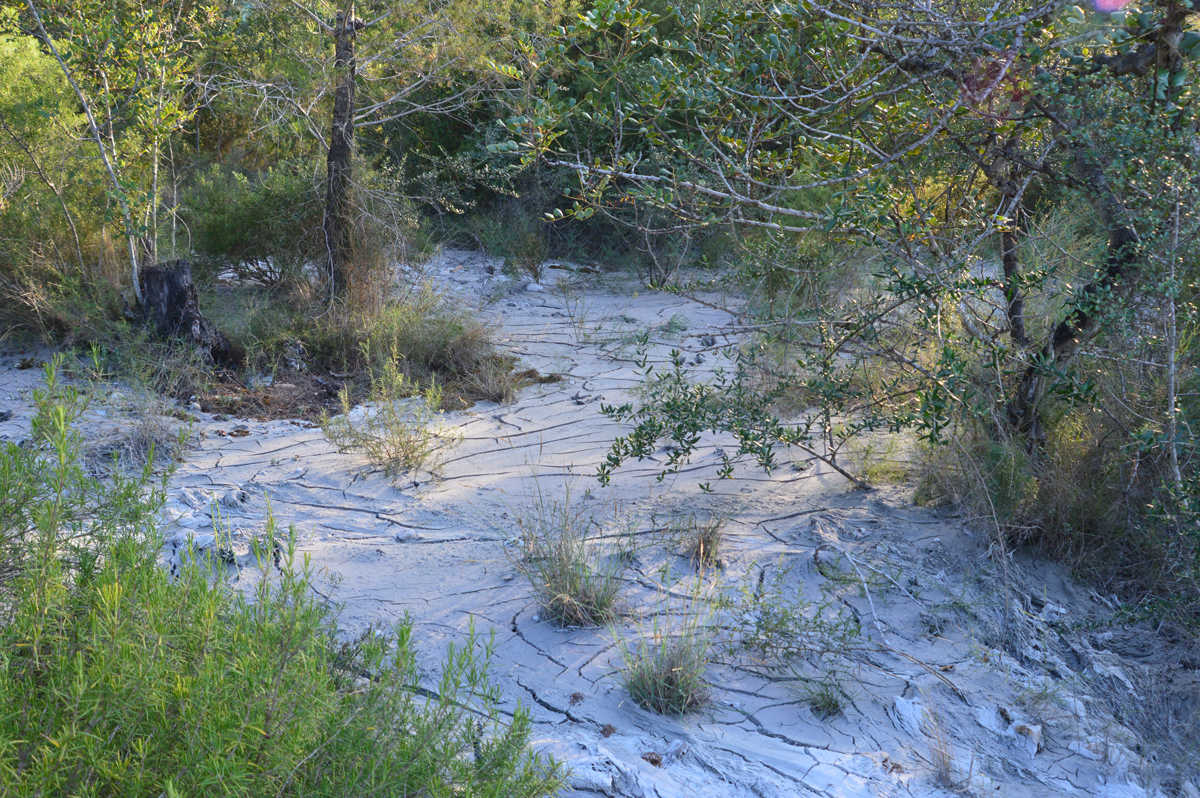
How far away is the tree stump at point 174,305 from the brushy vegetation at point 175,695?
4.16 metres

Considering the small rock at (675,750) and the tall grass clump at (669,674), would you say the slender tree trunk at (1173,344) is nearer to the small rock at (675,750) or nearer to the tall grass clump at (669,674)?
the tall grass clump at (669,674)

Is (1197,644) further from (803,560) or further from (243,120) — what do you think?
(243,120)

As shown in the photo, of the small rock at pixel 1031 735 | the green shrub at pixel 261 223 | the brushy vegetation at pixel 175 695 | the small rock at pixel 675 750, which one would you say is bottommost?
the small rock at pixel 1031 735

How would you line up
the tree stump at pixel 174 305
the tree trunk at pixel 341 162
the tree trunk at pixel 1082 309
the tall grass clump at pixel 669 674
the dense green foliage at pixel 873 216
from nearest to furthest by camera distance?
the tall grass clump at pixel 669 674 < the dense green foliage at pixel 873 216 < the tree trunk at pixel 1082 309 < the tree stump at pixel 174 305 < the tree trunk at pixel 341 162

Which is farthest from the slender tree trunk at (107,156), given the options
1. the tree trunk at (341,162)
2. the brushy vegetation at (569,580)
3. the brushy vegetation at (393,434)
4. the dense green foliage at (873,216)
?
the brushy vegetation at (569,580)

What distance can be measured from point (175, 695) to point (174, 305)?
4940 millimetres

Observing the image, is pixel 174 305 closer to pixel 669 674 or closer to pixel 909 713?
pixel 669 674

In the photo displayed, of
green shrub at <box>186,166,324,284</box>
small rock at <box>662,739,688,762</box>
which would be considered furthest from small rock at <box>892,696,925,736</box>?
green shrub at <box>186,166,324,284</box>

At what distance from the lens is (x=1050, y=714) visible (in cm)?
312

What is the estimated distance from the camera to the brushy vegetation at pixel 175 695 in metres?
1.79

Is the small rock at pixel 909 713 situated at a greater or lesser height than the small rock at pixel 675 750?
lesser

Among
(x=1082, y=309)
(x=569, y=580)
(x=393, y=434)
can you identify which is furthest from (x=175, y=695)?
(x=1082, y=309)

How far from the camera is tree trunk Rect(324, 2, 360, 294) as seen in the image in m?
6.98

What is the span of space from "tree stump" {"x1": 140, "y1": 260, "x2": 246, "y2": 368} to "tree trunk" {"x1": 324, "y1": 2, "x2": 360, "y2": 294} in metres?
1.13
